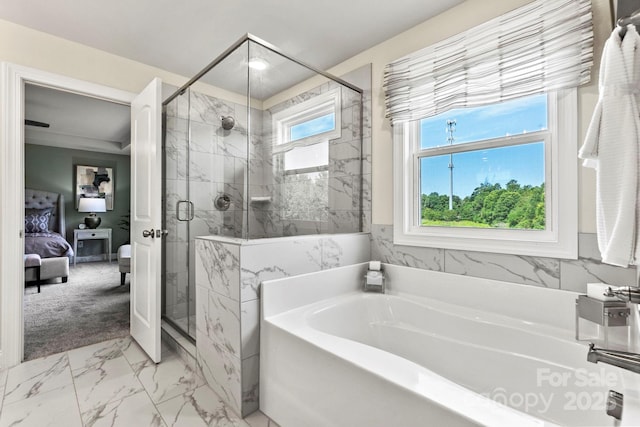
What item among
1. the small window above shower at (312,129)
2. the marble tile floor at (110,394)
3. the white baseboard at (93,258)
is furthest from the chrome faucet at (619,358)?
the white baseboard at (93,258)

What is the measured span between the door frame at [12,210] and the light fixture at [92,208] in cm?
475

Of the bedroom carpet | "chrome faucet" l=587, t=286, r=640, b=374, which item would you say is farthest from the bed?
"chrome faucet" l=587, t=286, r=640, b=374

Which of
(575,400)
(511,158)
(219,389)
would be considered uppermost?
(511,158)

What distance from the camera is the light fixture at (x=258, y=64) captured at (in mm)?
1854

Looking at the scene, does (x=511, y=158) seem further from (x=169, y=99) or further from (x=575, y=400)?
(x=169, y=99)

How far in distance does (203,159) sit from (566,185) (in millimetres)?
2395

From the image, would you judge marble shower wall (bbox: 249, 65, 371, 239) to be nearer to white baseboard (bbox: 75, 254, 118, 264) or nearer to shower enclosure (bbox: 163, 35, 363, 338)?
shower enclosure (bbox: 163, 35, 363, 338)

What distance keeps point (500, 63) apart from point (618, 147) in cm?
108

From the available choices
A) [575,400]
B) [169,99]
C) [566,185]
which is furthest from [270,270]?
[169,99]

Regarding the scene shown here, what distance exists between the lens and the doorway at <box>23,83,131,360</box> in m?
2.79

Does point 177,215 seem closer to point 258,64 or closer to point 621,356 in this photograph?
point 258,64

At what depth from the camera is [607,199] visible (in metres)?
0.88

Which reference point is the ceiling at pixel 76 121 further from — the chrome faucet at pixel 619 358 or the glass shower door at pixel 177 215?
the chrome faucet at pixel 619 358

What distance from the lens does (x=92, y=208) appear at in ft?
20.1
